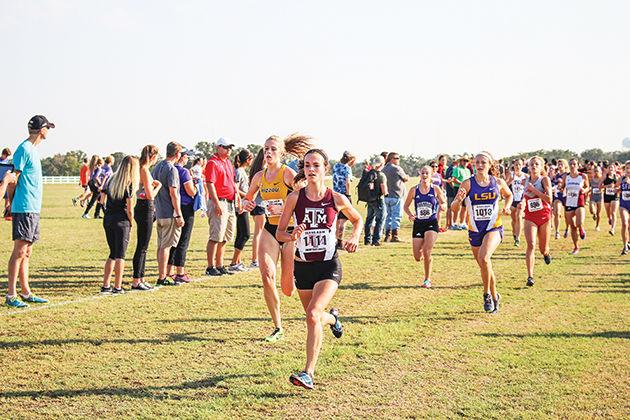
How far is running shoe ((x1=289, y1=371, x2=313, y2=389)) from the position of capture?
5672 millimetres

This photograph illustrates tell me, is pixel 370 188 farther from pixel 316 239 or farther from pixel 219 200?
pixel 316 239

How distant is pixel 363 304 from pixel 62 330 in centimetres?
415

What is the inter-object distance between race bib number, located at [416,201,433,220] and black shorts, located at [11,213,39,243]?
6177 millimetres

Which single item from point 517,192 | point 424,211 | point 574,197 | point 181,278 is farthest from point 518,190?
point 181,278

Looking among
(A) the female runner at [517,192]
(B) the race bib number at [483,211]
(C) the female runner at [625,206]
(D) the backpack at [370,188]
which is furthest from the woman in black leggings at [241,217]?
(C) the female runner at [625,206]

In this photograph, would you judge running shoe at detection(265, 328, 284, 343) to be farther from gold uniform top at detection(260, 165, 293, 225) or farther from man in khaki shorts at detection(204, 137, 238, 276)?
man in khaki shorts at detection(204, 137, 238, 276)

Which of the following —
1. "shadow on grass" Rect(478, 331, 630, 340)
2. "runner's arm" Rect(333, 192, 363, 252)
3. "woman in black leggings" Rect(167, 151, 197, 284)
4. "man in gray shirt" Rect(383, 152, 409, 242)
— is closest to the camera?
"runner's arm" Rect(333, 192, 363, 252)

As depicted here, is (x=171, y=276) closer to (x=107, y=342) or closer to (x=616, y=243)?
(x=107, y=342)

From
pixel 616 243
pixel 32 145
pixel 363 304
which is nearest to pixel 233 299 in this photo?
pixel 363 304

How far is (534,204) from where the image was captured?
12352mm

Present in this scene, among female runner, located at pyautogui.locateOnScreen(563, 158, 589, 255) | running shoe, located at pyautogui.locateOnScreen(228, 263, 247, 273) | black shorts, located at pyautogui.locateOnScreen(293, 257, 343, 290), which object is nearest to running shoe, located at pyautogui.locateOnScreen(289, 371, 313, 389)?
black shorts, located at pyautogui.locateOnScreen(293, 257, 343, 290)

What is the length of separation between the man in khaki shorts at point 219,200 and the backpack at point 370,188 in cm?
563

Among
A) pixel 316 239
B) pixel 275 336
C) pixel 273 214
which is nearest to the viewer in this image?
pixel 316 239

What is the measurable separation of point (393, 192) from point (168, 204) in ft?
30.0
